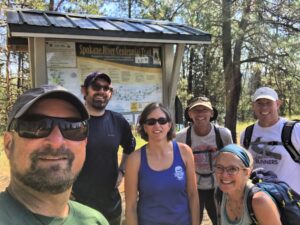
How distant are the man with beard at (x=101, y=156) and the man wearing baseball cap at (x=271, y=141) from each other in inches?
48.9

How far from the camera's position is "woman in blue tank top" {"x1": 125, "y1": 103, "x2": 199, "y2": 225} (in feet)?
9.70

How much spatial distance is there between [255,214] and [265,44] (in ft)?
27.7

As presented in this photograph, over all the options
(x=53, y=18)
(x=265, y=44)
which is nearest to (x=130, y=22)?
(x=53, y=18)

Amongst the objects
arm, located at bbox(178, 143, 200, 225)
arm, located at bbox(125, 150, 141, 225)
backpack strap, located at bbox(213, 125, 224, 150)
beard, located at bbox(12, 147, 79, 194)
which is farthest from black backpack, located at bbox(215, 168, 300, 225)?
beard, located at bbox(12, 147, 79, 194)

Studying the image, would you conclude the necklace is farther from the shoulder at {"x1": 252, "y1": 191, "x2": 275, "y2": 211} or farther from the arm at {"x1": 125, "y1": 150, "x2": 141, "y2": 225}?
the arm at {"x1": 125, "y1": 150, "x2": 141, "y2": 225}

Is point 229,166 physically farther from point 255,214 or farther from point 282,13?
point 282,13

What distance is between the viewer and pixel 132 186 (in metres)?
2.99

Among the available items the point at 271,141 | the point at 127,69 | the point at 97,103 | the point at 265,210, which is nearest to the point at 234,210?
the point at 265,210

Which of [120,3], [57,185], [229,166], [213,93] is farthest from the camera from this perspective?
[120,3]

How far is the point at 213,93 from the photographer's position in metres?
19.5

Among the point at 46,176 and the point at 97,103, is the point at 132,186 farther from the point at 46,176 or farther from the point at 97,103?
the point at 46,176

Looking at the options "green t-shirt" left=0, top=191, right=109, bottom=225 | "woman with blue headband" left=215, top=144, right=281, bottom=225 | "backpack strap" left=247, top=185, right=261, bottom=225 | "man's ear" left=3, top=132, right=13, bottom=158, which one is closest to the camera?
"green t-shirt" left=0, top=191, right=109, bottom=225

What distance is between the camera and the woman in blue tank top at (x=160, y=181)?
9.70 feet

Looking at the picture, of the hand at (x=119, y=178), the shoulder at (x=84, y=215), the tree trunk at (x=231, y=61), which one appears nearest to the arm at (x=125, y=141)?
the hand at (x=119, y=178)
